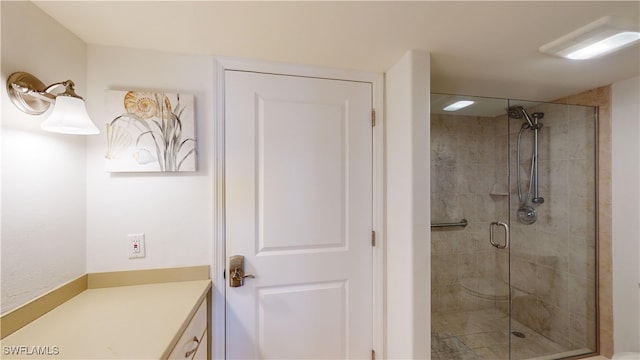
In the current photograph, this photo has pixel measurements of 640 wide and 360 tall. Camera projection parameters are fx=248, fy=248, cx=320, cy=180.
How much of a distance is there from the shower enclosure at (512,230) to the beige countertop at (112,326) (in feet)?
6.81

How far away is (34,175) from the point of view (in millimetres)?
986

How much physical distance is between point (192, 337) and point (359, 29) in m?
1.57

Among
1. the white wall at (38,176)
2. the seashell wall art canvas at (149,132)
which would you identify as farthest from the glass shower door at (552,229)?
the white wall at (38,176)

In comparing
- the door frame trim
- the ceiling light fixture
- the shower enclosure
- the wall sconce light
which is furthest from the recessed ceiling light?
the wall sconce light

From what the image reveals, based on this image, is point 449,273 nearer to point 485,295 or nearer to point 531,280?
point 485,295

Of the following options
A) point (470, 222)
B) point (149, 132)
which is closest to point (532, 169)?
point (470, 222)

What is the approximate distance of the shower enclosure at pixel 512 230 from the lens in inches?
80.4

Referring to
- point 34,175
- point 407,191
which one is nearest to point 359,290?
point 407,191

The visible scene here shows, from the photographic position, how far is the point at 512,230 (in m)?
2.33

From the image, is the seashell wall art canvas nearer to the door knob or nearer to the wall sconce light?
the wall sconce light

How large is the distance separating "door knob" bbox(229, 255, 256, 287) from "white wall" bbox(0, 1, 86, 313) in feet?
2.33

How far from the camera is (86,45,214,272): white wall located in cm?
128

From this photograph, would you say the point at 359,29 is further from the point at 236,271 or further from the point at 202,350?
the point at 202,350

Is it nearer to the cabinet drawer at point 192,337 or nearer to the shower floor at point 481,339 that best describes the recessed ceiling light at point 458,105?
the shower floor at point 481,339
